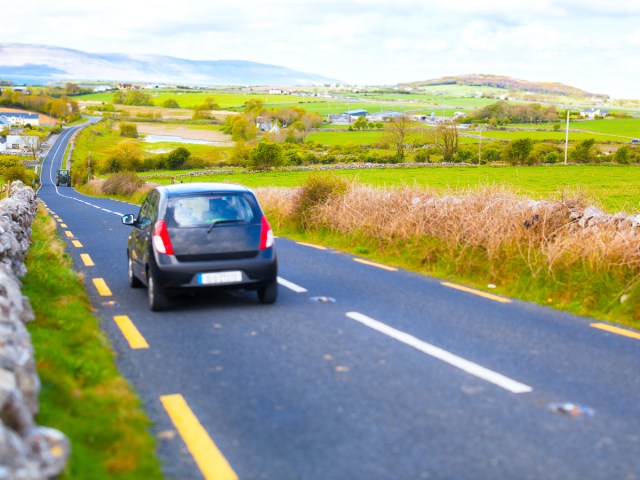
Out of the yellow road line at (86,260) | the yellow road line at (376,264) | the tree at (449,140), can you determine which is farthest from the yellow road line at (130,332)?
the tree at (449,140)

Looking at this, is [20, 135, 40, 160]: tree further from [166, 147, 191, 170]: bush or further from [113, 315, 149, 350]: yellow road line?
[113, 315, 149, 350]: yellow road line

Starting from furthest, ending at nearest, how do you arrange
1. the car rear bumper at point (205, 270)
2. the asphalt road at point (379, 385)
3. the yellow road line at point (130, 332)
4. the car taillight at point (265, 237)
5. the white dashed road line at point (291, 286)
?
the white dashed road line at point (291, 286)
the car taillight at point (265, 237)
the car rear bumper at point (205, 270)
the yellow road line at point (130, 332)
the asphalt road at point (379, 385)

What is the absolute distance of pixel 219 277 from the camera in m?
8.90

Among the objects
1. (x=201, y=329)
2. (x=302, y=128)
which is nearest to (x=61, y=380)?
(x=201, y=329)

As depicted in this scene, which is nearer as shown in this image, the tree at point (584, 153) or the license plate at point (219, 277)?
the license plate at point (219, 277)

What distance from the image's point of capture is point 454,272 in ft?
38.9

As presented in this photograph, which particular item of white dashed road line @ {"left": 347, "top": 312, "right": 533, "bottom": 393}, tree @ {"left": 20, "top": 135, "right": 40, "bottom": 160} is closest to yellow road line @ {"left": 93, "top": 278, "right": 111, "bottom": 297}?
white dashed road line @ {"left": 347, "top": 312, "right": 533, "bottom": 393}

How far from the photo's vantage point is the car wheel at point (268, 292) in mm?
9320

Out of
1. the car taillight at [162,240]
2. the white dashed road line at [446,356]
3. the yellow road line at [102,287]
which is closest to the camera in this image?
the white dashed road line at [446,356]

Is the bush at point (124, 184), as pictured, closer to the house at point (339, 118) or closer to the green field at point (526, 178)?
the green field at point (526, 178)

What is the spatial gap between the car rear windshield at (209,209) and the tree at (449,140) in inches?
2825

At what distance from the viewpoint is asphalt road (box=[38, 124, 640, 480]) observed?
14.8 ft

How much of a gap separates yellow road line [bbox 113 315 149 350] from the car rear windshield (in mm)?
1330

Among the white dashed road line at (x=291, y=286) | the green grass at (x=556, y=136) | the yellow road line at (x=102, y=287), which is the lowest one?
the green grass at (x=556, y=136)
